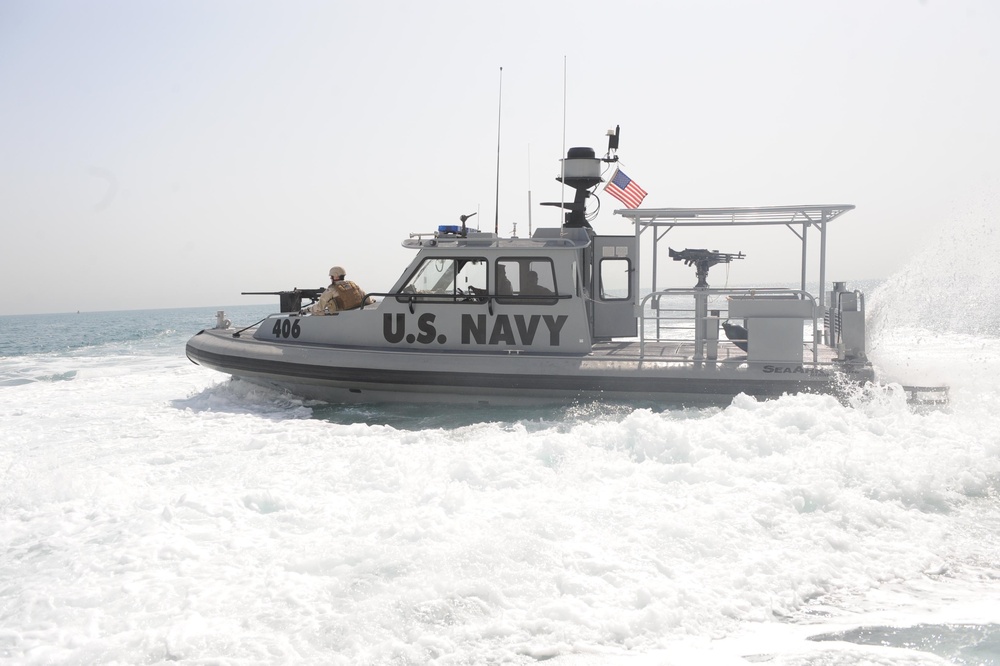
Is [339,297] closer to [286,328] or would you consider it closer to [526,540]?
[286,328]

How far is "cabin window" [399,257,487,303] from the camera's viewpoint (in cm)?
761

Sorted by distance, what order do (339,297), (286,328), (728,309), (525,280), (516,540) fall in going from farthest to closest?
(286,328), (339,297), (525,280), (728,309), (516,540)

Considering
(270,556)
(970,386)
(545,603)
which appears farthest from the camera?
(970,386)

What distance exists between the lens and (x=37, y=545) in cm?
357

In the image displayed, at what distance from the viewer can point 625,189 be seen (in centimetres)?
845

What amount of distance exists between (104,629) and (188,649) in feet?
1.36

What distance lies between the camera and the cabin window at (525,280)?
7488 mm

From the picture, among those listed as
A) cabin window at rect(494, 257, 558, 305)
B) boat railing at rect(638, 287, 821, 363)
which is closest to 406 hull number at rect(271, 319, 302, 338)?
cabin window at rect(494, 257, 558, 305)

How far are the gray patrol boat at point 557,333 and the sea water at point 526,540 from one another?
701 millimetres

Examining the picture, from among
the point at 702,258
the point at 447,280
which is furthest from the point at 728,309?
the point at 447,280

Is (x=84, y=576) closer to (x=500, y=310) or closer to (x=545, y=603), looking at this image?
(x=545, y=603)

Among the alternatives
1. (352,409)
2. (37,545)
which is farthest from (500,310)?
(37,545)

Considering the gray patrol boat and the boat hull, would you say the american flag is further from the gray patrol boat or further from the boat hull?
the boat hull

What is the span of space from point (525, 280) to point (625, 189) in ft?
6.37
